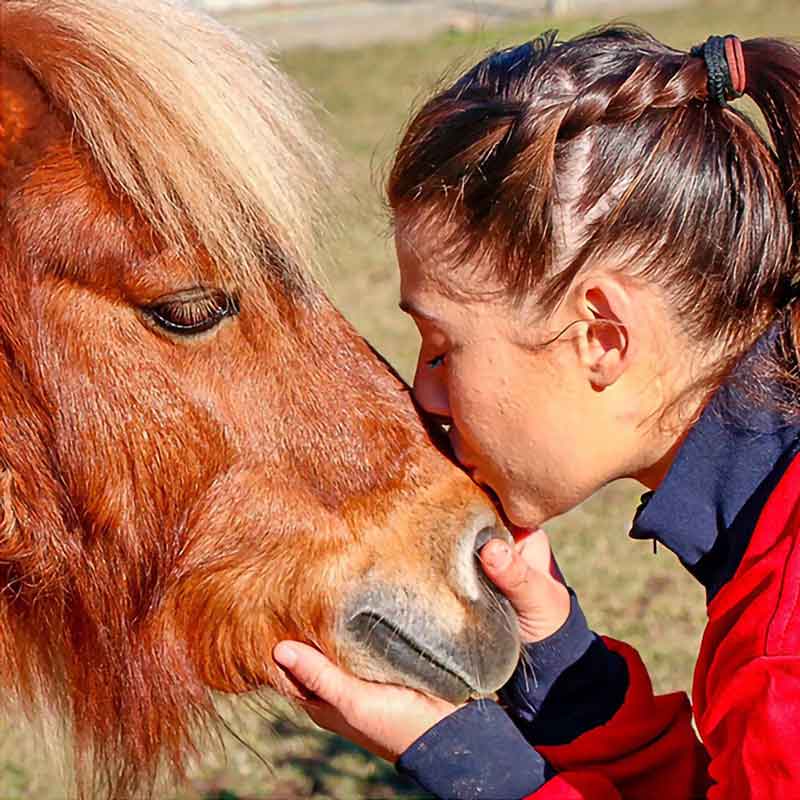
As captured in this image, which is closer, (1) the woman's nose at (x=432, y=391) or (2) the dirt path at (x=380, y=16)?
(1) the woman's nose at (x=432, y=391)

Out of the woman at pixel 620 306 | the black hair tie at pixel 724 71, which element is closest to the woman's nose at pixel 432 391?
the woman at pixel 620 306

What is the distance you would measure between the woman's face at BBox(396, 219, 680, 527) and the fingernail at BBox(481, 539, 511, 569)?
0.08 m

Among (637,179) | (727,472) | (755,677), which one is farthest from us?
(727,472)

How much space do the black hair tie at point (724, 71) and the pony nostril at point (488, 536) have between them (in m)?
0.75

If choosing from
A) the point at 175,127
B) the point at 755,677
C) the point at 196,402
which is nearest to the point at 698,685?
the point at 755,677

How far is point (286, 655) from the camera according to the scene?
212 centimetres

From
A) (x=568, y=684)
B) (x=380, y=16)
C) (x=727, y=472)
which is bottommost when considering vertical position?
(x=380, y=16)

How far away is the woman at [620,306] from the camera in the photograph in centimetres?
199

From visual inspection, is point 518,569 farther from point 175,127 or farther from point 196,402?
point 175,127

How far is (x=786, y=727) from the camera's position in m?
1.78

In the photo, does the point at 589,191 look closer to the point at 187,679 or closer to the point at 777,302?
the point at 777,302

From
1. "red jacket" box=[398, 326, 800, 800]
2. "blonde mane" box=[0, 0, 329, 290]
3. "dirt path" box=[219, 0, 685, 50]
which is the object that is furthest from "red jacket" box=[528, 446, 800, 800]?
"dirt path" box=[219, 0, 685, 50]

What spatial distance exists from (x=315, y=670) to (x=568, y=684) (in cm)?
60

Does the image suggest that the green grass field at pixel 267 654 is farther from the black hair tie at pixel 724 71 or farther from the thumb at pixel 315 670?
→ the black hair tie at pixel 724 71
